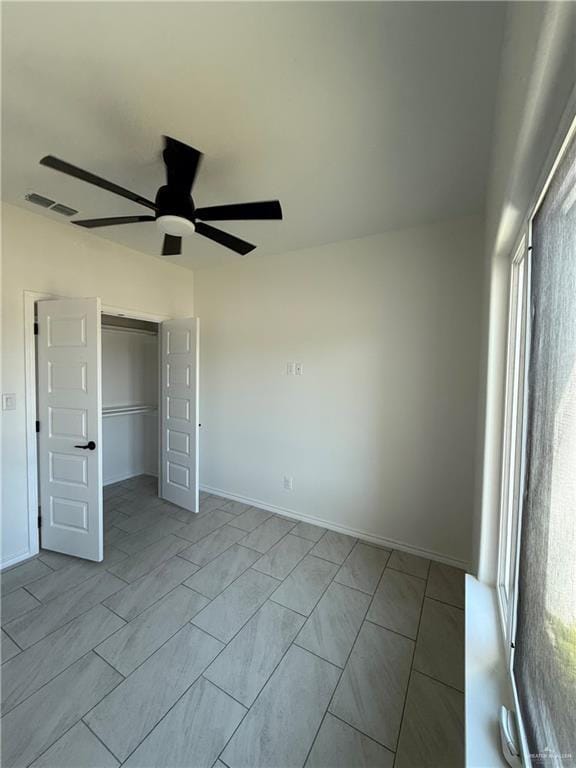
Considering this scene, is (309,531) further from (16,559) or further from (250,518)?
(16,559)

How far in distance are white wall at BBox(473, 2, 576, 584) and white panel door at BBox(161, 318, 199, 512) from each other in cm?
252

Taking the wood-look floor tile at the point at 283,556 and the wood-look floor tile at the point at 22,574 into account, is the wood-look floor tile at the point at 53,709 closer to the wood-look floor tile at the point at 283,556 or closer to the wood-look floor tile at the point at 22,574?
the wood-look floor tile at the point at 22,574

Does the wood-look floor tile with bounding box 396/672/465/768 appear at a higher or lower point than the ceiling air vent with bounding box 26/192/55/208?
lower

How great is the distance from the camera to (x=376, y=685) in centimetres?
149

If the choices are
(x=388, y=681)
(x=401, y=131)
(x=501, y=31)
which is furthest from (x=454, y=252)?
(x=388, y=681)

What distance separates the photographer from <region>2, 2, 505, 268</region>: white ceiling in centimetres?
107

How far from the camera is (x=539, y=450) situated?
87 cm

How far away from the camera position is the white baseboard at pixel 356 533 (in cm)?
245

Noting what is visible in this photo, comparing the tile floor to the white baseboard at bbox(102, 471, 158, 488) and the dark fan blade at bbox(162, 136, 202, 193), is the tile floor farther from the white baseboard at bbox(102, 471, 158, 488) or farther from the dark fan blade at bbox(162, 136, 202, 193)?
the dark fan blade at bbox(162, 136, 202, 193)

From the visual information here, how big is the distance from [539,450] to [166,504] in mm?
3479

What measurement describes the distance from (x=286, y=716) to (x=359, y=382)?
2.14 meters

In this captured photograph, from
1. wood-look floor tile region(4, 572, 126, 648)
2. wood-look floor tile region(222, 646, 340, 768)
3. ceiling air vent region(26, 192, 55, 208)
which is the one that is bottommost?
wood-look floor tile region(222, 646, 340, 768)

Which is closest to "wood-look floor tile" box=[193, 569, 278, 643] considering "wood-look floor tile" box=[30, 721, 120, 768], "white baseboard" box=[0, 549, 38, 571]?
"wood-look floor tile" box=[30, 721, 120, 768]

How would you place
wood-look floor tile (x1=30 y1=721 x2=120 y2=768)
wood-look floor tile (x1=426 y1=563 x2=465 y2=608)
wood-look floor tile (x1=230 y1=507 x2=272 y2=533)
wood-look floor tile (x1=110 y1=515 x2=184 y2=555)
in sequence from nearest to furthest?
wood-look floor tile (x1=30 y1=721 x2=120 y2=768)
wood-look floor tile (x1=426 y1=563 x2=465 y2=608)
wood-look floor tile (x1=110 y1=515 x2=184 y2=555)
wood-look floor tile (x1=230 y1=507 x2=272 y2=533)
